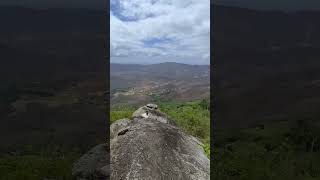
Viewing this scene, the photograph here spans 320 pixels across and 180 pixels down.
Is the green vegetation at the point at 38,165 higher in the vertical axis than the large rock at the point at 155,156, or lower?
Answer: lower

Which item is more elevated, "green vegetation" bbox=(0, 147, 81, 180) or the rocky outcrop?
the rocky outcrop

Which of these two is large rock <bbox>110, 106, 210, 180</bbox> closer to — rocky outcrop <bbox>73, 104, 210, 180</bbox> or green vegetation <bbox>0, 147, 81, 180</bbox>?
rocky outcrop <bbox>73, 104, 210, 180</bbox>

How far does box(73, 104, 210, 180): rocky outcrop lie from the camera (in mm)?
8383

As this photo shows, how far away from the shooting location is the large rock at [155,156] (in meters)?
8.37
